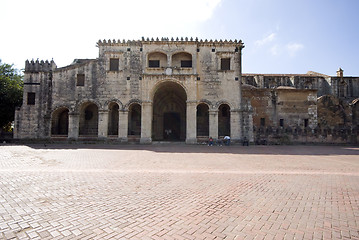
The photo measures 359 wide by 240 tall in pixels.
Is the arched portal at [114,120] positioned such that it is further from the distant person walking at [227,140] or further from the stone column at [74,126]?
the distant person walking at [227,140]

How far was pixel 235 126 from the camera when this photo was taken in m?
21.7

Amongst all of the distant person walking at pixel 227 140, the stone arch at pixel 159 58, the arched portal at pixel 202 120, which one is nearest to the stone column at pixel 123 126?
the stone arch at pixel 159 58

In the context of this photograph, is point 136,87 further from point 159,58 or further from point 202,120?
point 202,120

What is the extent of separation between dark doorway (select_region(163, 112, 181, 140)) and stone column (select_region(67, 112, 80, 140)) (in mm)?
11337

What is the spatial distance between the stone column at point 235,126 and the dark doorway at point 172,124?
29.2 ft

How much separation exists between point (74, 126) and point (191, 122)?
13.1m

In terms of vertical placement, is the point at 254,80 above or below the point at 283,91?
above

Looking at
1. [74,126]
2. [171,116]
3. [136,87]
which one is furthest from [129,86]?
[171,116]

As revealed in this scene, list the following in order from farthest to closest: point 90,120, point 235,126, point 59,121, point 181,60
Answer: point 90,120 < point 59,121 < point 181,60 < point 235,126

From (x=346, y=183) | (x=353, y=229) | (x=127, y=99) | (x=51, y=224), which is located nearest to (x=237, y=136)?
(x=127, y=99)

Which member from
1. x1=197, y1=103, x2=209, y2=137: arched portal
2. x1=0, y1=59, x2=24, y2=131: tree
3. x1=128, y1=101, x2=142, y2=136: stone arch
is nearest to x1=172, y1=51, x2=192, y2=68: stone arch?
x1=197, y1=103, x2=209, y2=137: arched portal

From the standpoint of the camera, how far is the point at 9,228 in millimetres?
3359

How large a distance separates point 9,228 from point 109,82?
67.0 feet

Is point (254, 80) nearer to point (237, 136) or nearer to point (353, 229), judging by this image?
point (237, 136)
